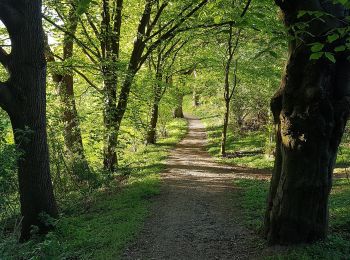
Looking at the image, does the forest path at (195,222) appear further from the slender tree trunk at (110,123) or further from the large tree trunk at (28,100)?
the large tree trunk at (28,100)

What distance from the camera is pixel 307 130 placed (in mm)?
5520

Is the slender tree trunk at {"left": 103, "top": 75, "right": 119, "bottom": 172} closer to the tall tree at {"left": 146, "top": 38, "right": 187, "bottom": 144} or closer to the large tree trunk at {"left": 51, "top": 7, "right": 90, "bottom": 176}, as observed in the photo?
the large tree trunk at {"left": 51, "top": 7, "right": 90, "bottom": 176}

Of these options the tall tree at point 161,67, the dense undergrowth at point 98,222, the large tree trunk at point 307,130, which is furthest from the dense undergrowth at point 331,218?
the tall tree at point 161,67

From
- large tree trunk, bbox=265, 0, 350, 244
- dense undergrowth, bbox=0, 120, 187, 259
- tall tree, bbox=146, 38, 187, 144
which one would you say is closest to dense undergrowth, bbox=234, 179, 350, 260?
large tree trunk, bbox=265, 0, 350, 244

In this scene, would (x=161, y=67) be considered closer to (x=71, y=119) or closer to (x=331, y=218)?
(x=71, y=119)

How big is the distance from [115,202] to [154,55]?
16.0 m

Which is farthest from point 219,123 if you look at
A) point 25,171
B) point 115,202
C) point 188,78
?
point 25,171

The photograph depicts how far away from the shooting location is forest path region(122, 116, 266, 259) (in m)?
6.70

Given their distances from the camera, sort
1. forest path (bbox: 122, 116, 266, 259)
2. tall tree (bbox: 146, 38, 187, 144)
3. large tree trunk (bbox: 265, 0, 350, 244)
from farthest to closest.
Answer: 1. tall tree (bbox: 146, 38, 187, 144)
2. forest path (bbox: 122, 116, 266, 259)
3. large tree trunk (bbox: 265, 0, 350, 244)

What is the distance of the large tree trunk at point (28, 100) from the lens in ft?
23.8

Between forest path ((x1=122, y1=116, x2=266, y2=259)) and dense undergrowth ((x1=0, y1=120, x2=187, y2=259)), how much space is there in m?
0.36

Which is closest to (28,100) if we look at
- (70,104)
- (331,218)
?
(70,104)

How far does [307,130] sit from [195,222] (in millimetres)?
3885

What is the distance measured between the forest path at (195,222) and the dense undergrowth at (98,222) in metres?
0.36
